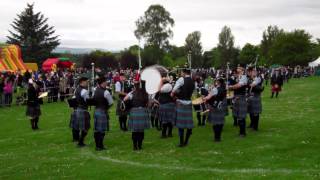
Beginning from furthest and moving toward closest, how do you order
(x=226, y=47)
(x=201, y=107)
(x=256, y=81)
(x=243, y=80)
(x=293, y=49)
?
(x=226, y=47)
(x=293, y=49)
(x=201, y=107)
(x=256, y=81)
(x=243, y=80)

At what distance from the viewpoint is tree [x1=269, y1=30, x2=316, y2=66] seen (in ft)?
303

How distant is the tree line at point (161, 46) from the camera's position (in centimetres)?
→ 6028

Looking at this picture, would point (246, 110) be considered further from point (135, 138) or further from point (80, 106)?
point (80, 106)

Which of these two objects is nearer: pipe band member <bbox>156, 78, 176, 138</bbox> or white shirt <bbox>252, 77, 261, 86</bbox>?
pipe band member <bbox>156, 78, 176, 138</bbox>

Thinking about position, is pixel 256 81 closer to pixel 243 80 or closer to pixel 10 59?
pixel 243 80

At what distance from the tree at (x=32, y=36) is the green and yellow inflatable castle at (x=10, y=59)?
13.3 m

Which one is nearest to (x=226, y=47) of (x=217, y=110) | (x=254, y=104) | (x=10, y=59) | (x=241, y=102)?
(x=10, y=59)

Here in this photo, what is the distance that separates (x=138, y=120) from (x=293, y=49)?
86.5 meters

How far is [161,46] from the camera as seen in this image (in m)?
74.8

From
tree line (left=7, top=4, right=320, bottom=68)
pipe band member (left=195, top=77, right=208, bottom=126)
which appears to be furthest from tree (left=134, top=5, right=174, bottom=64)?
pipe band member (left=195, top=77, right=208, bottom=126)

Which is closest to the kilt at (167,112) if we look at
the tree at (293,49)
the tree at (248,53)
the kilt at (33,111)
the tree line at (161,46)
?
the kilt at (33,111)

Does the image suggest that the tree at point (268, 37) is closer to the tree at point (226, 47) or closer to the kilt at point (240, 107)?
the tree at point (226, 47)

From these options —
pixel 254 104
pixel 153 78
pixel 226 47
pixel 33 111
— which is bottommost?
pixel 33 111

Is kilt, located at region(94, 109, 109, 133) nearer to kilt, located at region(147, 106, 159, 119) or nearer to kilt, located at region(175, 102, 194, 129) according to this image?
kilt, located at region(175, 102, 194, 129)
